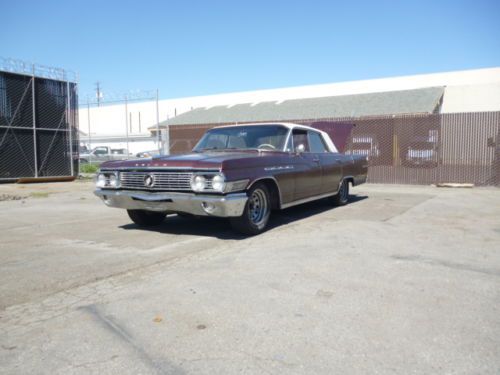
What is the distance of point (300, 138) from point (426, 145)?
8294 mm

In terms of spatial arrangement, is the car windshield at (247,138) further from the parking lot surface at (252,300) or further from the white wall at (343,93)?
the white wall at (343,93)

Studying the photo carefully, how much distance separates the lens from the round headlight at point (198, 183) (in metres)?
5.44

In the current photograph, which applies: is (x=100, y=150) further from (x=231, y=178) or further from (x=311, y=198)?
(x=231, y=178)

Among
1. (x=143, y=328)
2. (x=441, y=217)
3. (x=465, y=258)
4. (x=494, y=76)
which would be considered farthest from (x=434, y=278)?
(x=494, y=76)

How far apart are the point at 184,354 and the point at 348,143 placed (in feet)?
45.9

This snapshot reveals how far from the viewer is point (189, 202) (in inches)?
214

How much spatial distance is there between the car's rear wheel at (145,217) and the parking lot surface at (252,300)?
20 cm

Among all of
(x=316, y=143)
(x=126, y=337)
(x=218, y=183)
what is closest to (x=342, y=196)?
(x=316, y=143)

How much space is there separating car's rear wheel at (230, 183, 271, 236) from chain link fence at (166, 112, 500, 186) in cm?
807

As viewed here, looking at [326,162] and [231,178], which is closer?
[231,178]

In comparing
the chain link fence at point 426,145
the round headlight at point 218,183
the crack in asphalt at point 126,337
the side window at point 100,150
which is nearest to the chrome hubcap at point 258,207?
the round headlight at point 218,183

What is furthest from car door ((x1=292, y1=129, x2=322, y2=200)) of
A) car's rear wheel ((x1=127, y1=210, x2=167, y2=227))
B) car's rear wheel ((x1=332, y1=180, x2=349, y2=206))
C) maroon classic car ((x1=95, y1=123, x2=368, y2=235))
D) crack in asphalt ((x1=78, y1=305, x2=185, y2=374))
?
crack in asphalt ((x1=78, y1=305, x2=185, y2=374))

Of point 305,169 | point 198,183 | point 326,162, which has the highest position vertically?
point 326,162

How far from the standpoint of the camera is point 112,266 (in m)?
4.45
